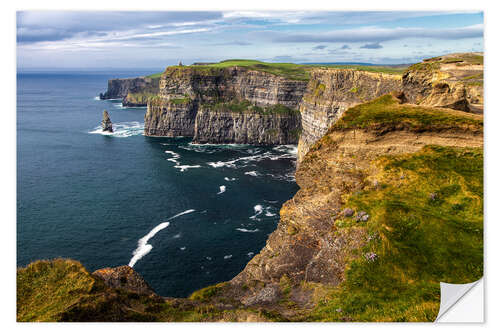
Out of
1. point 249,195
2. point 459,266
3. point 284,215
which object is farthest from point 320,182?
point 249,195

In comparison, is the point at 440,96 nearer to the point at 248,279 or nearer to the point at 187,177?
the point at 248,279

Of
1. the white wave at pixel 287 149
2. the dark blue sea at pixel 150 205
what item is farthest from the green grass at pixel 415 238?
the white wave at pixel 287 149

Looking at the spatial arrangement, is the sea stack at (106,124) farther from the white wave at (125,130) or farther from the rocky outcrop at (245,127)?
the rocky outcrop at (245,127)

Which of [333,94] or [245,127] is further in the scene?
[245,127]

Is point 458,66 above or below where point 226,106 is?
below

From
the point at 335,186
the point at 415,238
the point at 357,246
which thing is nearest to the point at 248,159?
the point at 335,186

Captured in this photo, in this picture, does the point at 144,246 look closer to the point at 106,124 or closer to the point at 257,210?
the point at 257,210

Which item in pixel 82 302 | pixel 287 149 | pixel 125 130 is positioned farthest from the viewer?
pixel 125 130
